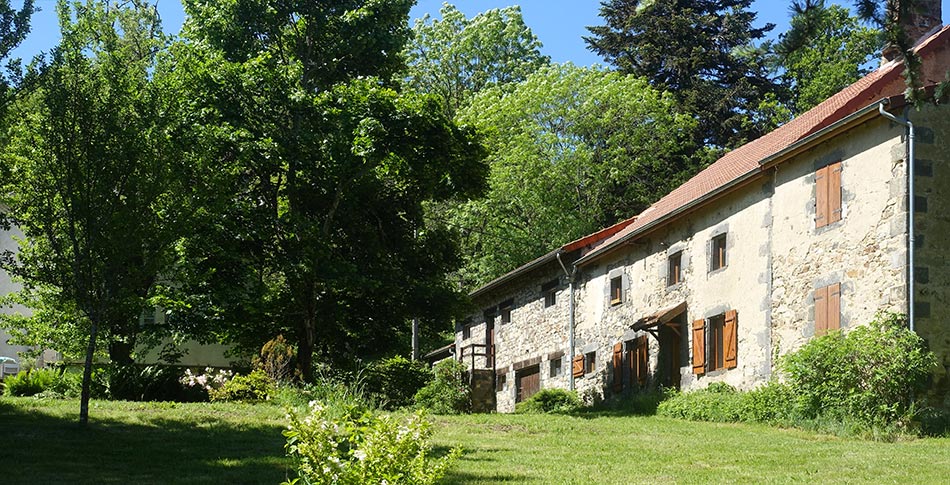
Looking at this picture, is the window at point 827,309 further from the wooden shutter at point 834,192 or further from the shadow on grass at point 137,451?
the shadow on grass at point 137,451

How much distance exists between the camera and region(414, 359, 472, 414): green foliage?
80.0ft

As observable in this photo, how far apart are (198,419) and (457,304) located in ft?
36.0

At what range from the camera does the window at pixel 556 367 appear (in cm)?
3346

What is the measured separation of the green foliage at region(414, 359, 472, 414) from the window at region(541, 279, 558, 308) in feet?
26.9

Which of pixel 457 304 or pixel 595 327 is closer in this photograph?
pixel 457 304

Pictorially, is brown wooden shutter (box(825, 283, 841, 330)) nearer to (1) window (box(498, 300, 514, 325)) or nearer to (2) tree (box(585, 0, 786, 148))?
(1) window (box(498, 300, 514, 325))

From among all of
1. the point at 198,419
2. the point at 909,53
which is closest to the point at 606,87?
Result: the point at 198,419

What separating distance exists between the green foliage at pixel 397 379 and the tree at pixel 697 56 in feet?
65.0

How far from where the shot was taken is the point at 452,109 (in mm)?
51062

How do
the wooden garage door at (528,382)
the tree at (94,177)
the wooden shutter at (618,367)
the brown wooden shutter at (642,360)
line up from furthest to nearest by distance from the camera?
the wooden garage door at (528,382)
the wooden shutter at (618,367)
the brown wooden shutter at (642,360)
the tree at (94,177)

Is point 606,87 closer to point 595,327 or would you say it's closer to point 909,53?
point 595,327

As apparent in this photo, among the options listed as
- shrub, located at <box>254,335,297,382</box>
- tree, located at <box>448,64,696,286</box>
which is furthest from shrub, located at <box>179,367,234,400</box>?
tree, located at <box>448,64,696,286</box>

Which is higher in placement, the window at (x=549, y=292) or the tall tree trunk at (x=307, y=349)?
the window at (x=549, y=292)

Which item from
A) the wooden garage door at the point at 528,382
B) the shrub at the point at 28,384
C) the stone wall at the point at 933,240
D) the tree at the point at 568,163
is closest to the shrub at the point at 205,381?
the shrub at the point at 28,384
